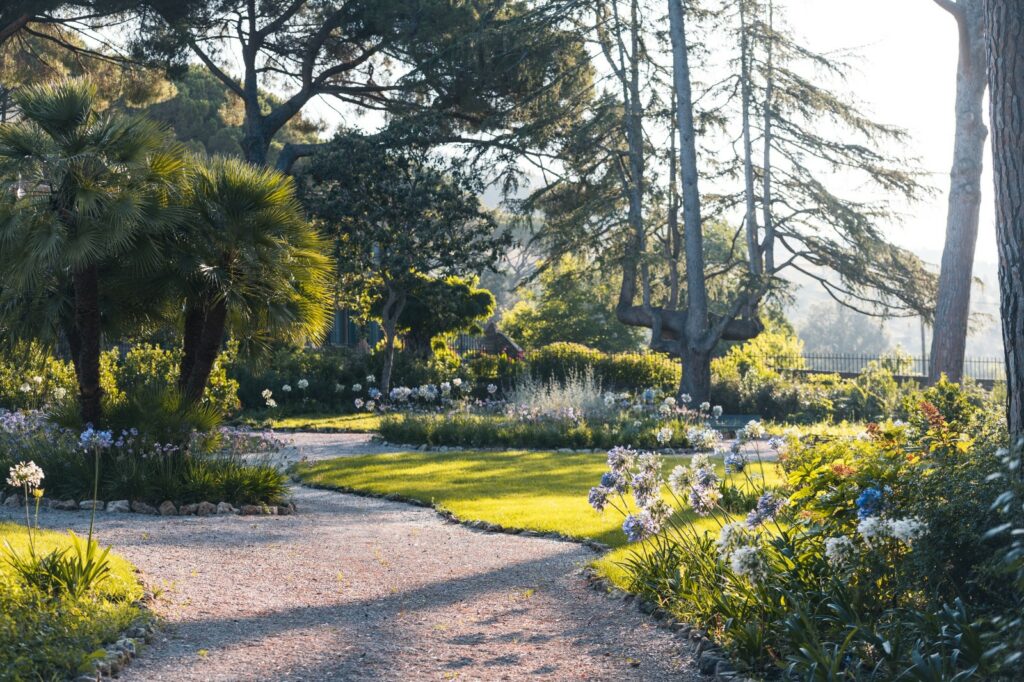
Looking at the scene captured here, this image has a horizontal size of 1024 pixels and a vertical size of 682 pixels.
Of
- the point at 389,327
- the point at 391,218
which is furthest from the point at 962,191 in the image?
the point at 391,218

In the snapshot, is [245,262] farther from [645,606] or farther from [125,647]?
[645,606]

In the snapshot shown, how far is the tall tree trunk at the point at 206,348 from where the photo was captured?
10492 millimetres

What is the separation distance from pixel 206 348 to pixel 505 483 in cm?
353

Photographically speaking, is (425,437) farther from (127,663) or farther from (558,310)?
(558,310)

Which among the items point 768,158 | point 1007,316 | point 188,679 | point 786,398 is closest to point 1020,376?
point 1007,316

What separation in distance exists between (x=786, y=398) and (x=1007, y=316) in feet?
53.4

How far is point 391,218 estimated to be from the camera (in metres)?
21.5

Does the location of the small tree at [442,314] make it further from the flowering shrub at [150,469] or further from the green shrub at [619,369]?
Result: the flowering shrub at [150,469]

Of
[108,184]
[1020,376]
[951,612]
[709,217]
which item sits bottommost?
[951,612]

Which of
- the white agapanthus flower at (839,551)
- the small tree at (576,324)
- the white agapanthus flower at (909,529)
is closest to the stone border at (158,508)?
the white agapanthus flower at (839,551)

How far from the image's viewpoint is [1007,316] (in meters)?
4.93

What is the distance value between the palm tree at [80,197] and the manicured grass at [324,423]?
771 centimetres

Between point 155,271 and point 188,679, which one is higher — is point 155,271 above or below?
above

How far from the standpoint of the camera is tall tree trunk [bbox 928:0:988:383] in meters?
13.2
